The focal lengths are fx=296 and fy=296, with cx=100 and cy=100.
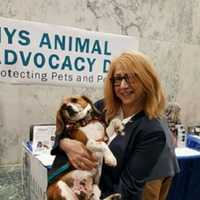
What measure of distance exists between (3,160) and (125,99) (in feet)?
3.68

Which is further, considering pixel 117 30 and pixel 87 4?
pixel 117 30

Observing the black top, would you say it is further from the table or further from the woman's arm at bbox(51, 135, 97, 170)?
the table

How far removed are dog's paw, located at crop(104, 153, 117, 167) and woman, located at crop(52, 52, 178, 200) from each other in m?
0.03

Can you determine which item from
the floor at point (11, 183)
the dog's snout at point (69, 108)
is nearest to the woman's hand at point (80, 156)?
the dog's snout at point (69, 108)

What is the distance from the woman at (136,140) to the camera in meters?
0.94

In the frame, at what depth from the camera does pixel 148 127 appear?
3.16ft

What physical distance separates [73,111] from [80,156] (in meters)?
0.15

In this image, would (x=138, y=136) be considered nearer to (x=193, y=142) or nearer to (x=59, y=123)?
(x=59, y=123)

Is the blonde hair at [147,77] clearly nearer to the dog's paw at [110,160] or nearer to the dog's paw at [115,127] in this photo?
the dog's paw at [115,127]

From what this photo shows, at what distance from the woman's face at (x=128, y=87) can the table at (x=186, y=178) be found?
928 millimetres

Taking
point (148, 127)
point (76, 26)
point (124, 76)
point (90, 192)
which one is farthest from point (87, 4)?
point (90, 192)

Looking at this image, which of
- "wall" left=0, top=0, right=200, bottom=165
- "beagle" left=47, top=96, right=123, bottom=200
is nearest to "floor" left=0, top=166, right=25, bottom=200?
"wall" left=0, top=0, right=200, bottom=165

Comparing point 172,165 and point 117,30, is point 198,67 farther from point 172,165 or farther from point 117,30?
point 172,165

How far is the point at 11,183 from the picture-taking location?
1.78 m
